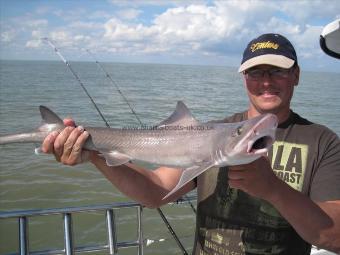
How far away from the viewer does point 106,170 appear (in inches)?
127

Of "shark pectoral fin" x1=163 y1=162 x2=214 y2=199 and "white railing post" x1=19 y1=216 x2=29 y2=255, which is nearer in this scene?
"shark pectoral fin" x1=163 y1=162 x2=214 y2=199

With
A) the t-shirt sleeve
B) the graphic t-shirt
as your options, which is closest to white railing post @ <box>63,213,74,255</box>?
the graphic t-shirt

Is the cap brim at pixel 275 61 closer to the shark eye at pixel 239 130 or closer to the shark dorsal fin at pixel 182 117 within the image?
the shark dorsal fin at pixel 182 117

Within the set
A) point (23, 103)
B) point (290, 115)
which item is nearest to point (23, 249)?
point (290, 115)

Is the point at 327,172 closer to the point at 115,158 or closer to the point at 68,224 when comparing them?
the point at 115,158

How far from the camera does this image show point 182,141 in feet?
9.71

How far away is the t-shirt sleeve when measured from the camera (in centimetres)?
259

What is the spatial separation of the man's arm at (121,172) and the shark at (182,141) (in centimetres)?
8

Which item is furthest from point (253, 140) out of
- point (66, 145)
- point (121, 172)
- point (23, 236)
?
point (23, 236)

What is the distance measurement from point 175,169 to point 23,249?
152cm

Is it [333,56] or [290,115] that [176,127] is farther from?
[333,56]

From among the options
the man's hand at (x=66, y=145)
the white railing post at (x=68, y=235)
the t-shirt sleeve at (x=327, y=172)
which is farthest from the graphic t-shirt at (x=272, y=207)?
the white railing post at (x=68, y=235)

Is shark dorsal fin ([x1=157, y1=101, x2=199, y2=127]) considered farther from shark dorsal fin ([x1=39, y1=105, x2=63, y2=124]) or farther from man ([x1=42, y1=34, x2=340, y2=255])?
shark dorsal fin ([x1=39, y1=105, x2=63, y2=124])

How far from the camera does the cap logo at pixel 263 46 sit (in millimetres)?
3037
